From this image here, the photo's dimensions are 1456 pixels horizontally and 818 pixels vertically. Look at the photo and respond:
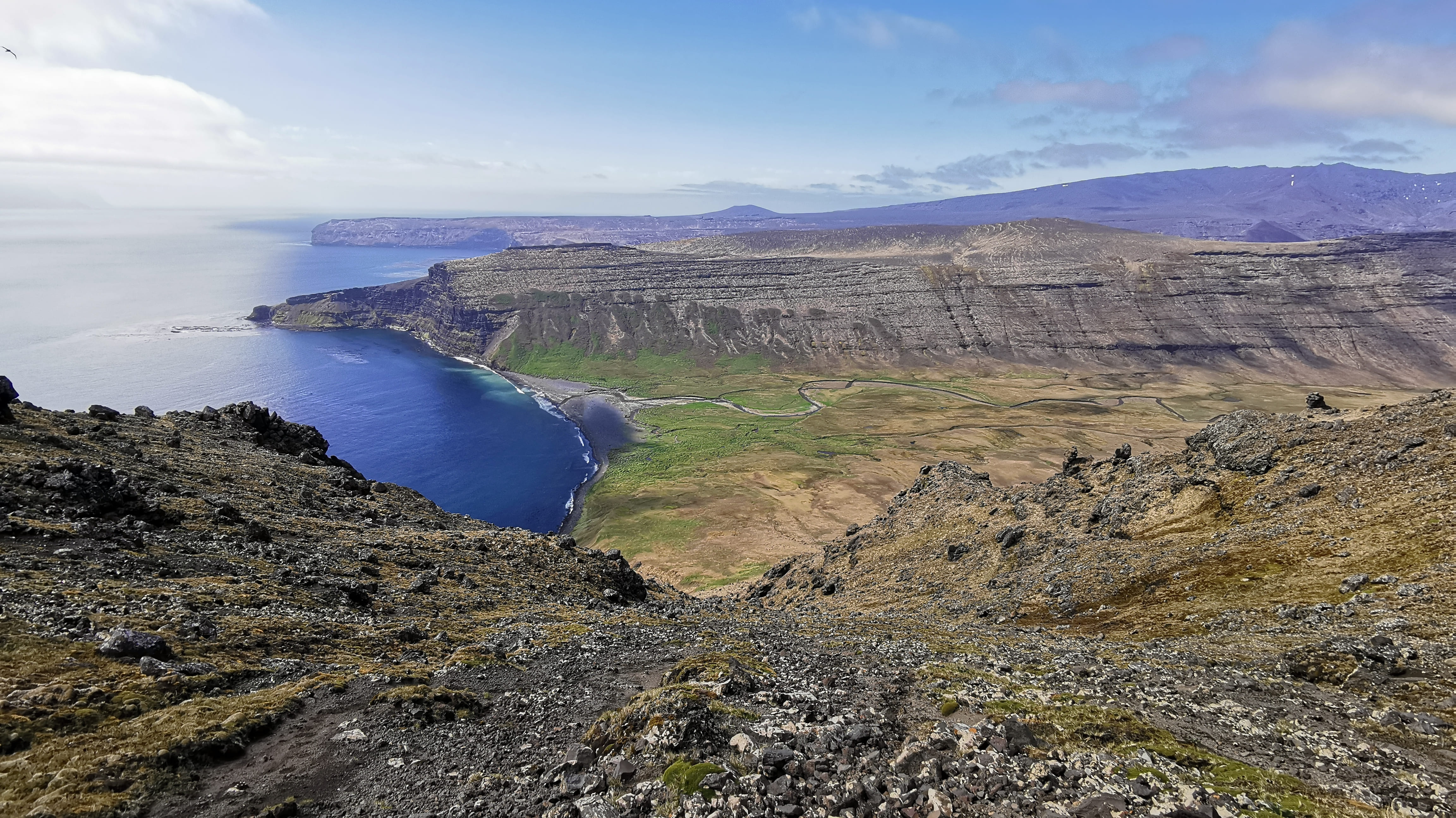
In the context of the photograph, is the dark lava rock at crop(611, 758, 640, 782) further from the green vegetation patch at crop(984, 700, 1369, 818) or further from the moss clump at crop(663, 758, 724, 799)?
the green vegetation patch at crop(984, 700, 1369, 818)

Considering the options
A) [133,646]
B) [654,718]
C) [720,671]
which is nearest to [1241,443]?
[720,671]

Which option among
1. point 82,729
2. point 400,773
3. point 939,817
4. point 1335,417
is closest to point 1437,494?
point 1335,417

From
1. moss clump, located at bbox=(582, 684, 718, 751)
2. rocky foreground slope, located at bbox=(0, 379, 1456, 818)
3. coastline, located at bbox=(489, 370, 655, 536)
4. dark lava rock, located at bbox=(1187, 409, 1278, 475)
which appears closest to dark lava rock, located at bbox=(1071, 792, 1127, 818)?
rocky foreground slope, located at bbox=(0, 379, 1456, 818)

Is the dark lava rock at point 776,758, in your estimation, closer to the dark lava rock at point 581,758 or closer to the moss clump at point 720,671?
the dark lava rock at point 581,758

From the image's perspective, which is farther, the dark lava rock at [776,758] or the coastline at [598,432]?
the coastline at [598,432]

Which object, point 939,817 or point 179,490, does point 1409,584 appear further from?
point 179,490

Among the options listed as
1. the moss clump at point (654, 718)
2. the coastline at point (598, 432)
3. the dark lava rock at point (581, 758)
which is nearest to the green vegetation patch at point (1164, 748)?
the moss clump at point (654, 718)
